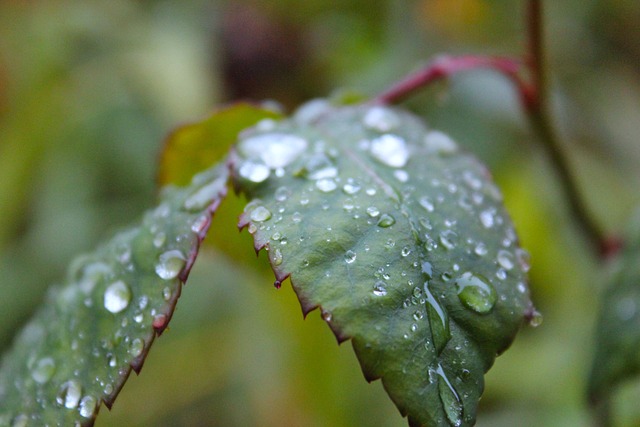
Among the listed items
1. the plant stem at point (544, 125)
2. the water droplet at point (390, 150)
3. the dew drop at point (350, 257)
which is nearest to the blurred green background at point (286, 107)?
the plant stem at point (544, 125)

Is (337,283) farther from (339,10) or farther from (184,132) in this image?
(339,10)

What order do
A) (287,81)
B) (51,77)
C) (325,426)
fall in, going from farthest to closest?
1. (287,81)
2. (51,77)
3. (325,426)

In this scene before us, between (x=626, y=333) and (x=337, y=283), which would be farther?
(x=626, y=333)

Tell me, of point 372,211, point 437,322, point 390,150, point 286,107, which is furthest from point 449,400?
point 286,107

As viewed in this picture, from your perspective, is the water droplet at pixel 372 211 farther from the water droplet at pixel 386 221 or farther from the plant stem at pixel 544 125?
the plant stem at pixel 544 125

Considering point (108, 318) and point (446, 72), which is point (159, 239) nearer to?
point (108, 318)

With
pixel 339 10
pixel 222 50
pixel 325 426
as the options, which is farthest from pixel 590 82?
pixel 325 426

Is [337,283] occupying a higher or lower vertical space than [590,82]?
higher
